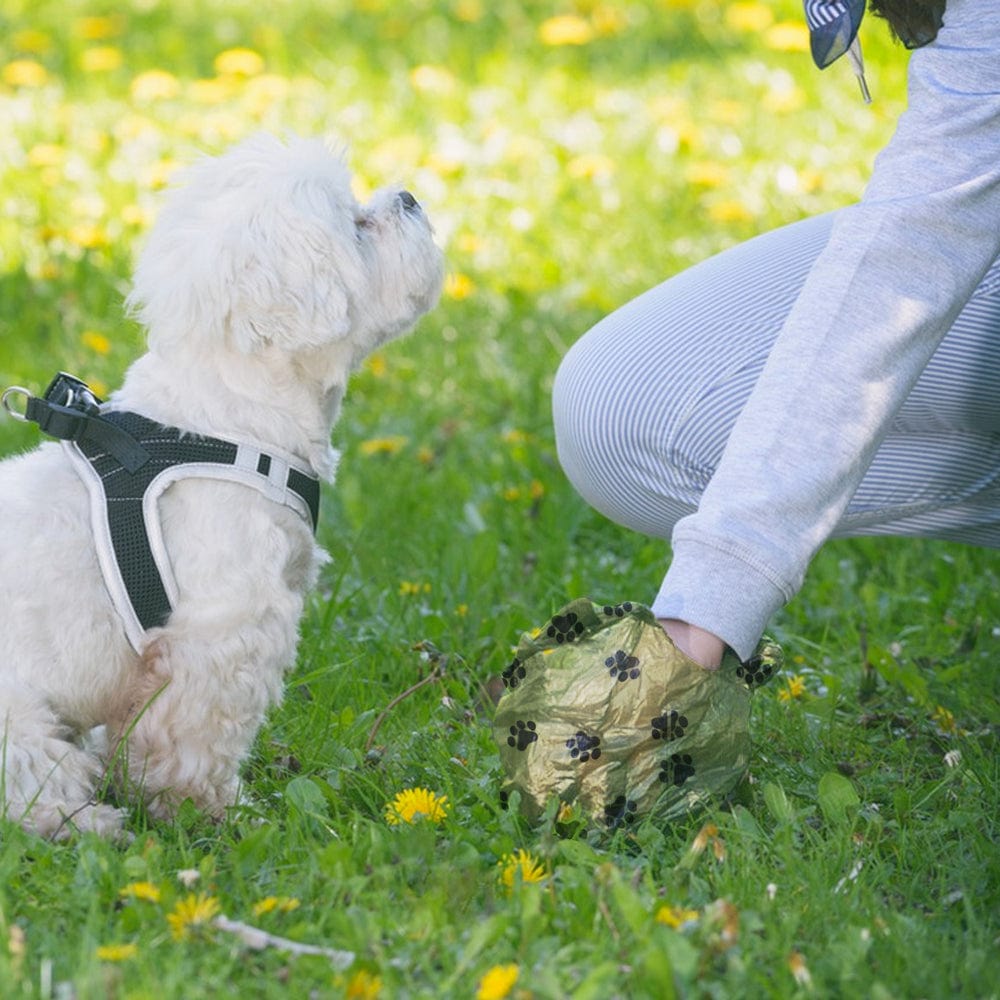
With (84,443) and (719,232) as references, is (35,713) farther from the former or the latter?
(719,232)

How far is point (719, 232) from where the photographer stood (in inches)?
203

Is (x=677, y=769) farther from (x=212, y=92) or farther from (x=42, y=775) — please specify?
(x=212, y=92)

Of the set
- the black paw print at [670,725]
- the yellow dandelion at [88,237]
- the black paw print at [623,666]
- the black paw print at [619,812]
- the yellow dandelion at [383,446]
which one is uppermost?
the yellow dandelion at [88,237]

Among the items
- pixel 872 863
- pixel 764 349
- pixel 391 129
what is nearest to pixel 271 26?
pixel 391 129

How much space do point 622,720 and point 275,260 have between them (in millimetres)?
907

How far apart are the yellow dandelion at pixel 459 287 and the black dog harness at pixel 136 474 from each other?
2.34 meters

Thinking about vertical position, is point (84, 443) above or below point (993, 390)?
above

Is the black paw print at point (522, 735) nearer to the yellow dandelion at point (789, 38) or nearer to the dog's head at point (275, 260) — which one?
the dog's head at point (275, 260)

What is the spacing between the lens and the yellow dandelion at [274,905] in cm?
198

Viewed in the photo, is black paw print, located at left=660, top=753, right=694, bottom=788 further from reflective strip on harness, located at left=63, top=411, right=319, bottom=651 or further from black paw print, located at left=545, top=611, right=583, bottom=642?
reflective strip on harness, located at left=63, top=411, right=319, bottom=651

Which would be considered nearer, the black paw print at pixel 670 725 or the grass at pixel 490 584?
the grass at pixel 490 584

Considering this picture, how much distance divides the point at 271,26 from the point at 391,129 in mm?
1711

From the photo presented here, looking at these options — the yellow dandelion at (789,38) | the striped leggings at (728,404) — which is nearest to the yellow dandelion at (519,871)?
the striped leggings at (728,404)

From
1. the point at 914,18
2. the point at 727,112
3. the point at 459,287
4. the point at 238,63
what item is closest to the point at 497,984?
the point at 914,18
